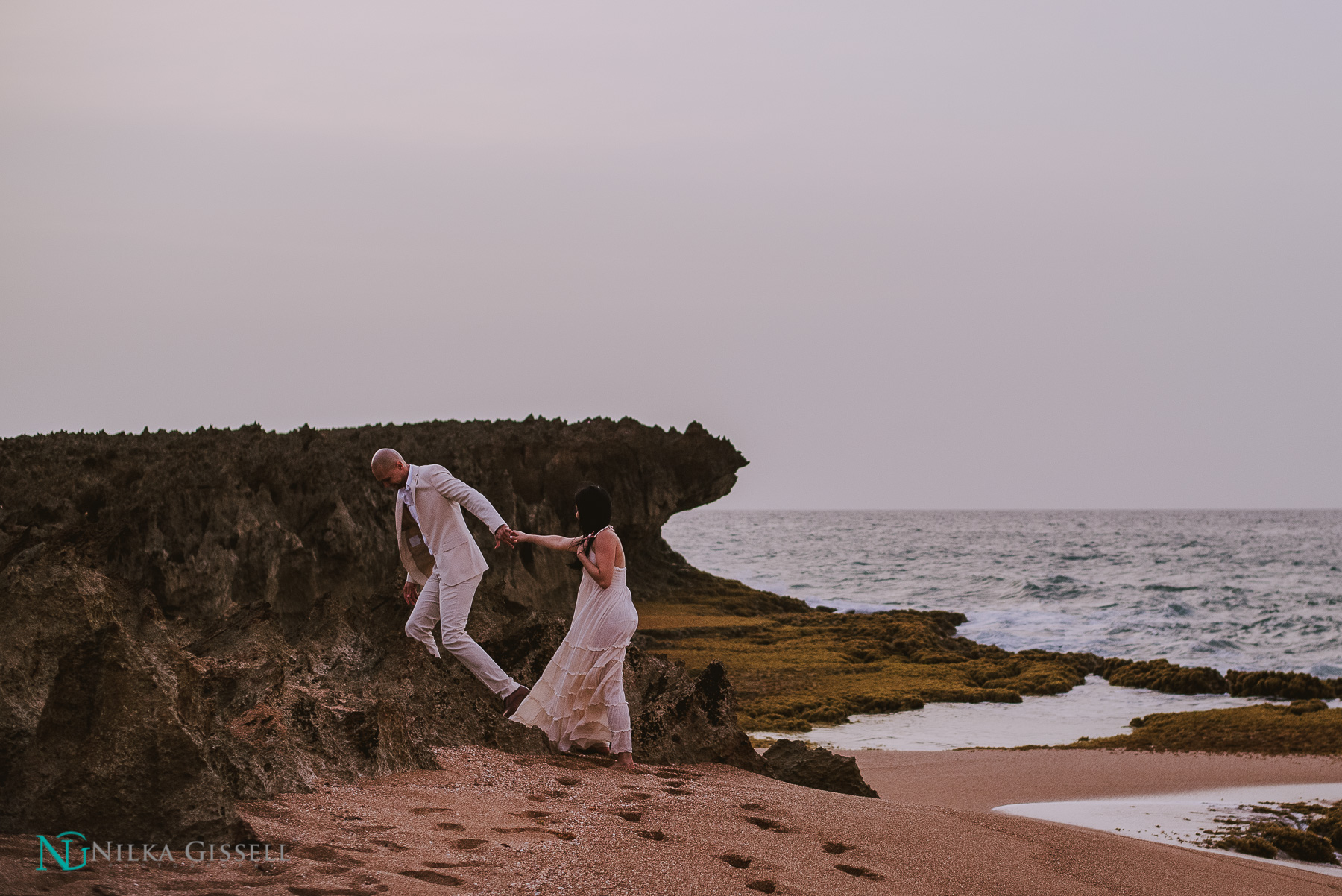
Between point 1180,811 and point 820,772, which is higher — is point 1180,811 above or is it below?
below

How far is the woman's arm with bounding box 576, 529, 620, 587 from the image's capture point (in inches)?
278

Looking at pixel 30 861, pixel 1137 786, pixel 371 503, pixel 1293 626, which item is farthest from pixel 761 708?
pixel 1293 626

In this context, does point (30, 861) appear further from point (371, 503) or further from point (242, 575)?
point (371, 503)

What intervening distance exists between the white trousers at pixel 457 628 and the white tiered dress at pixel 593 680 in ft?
1.13

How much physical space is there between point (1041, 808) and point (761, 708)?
641 cm

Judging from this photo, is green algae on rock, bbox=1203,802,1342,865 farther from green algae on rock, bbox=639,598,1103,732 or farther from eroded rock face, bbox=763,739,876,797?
green algae on rock, bbox=639,598,1103,732

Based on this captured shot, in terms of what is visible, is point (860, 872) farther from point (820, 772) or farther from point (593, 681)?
point (820, 772)

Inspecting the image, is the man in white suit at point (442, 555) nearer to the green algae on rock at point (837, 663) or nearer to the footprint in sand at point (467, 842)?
the footprint in sand at point (467, 842)

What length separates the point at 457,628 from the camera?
740 centimetres

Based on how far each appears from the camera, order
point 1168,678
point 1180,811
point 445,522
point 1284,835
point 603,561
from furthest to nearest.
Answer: point 1168,678 → point 1180,811 → point 1284,835 → point 445,522 → point 603,561

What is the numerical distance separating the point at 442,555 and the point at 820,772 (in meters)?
3.40

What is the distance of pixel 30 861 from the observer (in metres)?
3.60

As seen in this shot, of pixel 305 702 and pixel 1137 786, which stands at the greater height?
pixel 305 702

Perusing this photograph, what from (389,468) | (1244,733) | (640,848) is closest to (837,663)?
(1244,733)
